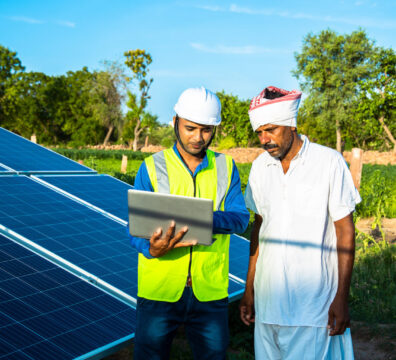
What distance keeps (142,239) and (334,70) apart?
2293 inches

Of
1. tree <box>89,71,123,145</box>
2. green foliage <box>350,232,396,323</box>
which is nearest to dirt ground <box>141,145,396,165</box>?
tree <box>89,71,123,145</box>

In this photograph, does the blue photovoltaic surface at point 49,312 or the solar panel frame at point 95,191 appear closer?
the blue photovoltaic surface at point 49,312

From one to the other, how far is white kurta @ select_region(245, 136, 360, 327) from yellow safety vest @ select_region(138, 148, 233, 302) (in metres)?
0.29

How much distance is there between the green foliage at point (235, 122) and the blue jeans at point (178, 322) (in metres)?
55.2

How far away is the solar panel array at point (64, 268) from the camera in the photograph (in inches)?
106

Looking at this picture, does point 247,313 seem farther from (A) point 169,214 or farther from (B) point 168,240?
(A) point 169,214

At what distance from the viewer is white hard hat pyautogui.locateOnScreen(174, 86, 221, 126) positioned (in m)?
2.57

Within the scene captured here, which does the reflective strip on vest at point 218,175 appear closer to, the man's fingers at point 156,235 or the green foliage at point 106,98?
the man's fingers at point 156,235

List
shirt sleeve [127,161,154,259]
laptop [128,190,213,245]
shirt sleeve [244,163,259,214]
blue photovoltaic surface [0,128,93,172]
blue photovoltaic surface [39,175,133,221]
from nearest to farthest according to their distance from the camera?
laptop [128,190,213,245] < shirt sleeve [127,161,154,259] < shirt sleeve [244,163,259,214] < blue photovoltaic surface [39,175,133,221] < blue photovoltaic surface [0,128,93,172]

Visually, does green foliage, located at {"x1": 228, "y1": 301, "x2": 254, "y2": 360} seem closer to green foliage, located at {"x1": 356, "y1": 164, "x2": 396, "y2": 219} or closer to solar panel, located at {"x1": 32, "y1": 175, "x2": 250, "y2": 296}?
solar panel, located at {"x1": 32, "y1": 175, "x2": 250, "y2": 296}

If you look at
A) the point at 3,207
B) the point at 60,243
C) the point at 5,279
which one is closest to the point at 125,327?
the point at 5,279

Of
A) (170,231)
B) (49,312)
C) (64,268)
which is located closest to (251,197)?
(170,231)

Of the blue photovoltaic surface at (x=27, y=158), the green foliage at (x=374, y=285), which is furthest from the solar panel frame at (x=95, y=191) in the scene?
the green foliage at (x=374, y=285)

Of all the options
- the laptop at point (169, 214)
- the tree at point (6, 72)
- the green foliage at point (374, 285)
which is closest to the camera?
the laptop at point (169, 214)
